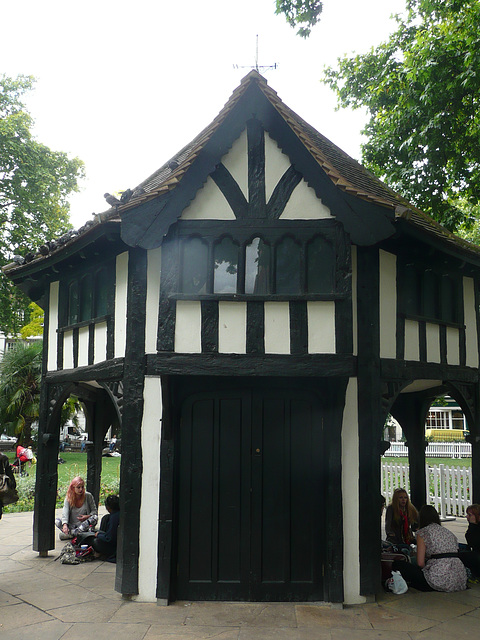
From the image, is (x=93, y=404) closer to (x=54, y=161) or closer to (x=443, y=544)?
(x=443, y=544)

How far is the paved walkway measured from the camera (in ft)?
20.0

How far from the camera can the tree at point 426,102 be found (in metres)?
12.0

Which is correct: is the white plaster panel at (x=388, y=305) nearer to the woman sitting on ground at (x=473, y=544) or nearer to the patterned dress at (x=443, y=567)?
the patterned dress at (x=443, y=567)

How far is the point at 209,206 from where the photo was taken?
7.55m

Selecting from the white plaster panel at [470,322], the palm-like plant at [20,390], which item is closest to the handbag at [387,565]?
the white plaster panel at [470,322]

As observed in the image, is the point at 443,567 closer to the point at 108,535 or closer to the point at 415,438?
the point at 415,438

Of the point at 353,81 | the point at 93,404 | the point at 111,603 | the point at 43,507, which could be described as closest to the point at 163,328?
the point at 111,603

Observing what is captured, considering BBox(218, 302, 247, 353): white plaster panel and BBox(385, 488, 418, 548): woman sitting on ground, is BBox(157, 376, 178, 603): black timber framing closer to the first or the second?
BBox(218, 302, 247, 353): white plaster panel

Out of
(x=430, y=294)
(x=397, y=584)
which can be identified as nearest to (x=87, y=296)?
(x=430, y=294)

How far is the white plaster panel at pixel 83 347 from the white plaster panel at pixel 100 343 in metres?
0.34

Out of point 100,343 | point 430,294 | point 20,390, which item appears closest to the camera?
A: point 100,343

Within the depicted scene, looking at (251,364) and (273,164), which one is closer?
(251,364)

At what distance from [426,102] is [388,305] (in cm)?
671

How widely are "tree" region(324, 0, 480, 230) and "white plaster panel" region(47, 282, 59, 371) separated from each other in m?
8.68
